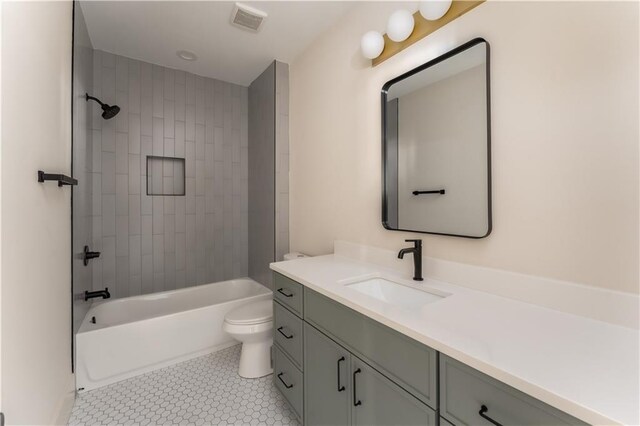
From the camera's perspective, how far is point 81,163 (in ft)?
6.48

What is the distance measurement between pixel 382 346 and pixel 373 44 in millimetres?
1559

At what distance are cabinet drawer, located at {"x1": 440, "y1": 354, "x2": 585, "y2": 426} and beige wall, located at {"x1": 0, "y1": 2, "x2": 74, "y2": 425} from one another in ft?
4.24

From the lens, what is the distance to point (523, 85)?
105 cm

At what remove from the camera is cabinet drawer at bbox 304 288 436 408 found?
0.82m

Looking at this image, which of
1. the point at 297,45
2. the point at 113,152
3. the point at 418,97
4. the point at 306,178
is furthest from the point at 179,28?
the point at 418,97

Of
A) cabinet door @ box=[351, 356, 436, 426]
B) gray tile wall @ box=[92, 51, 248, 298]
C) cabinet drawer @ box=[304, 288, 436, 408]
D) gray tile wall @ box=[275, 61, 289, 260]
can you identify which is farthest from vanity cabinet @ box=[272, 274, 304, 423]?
gray tile wall @ box=[92, 51, 248, 298]

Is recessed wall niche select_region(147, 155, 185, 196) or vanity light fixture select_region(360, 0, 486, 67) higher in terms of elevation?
vanity light fixture select_region(360, 0, 486, 67)

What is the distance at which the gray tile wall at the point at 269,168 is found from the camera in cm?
260

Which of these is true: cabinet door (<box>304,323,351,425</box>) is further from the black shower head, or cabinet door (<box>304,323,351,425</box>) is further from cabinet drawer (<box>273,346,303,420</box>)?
the black shower head

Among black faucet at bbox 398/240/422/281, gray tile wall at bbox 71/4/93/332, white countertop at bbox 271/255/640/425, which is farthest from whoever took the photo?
gray tile wall at bbox 71/4/93/332

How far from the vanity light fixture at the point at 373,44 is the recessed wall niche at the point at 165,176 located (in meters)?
2.13

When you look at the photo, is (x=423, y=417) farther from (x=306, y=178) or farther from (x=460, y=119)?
(x=306, y=178)

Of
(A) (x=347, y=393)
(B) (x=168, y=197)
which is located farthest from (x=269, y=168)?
(A) (x=347, y=393)

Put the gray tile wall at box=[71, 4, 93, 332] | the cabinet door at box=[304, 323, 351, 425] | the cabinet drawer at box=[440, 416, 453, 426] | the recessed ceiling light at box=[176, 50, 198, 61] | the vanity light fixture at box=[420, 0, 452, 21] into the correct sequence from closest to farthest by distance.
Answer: the cabinet drawer at box=[440, 416, 453, 426] < the cabinet door at box=[304, 323, 351, 425] < the vanity light fixture at box=[420, 0, 452, 21] < the gray tile wall at box=[71, 4, 93, 332] < the recessed ceiling light at box=[176, 50, 198, 61]
